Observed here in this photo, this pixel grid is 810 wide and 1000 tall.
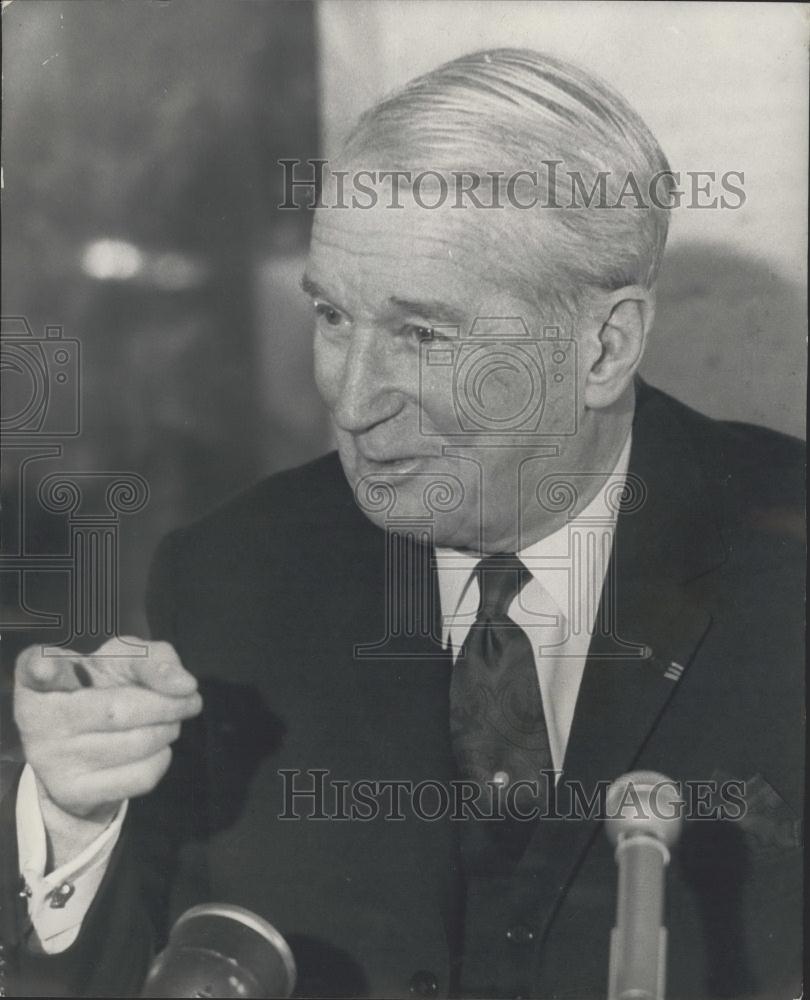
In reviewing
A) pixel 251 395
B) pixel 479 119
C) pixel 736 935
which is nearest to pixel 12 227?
pixel 251 395

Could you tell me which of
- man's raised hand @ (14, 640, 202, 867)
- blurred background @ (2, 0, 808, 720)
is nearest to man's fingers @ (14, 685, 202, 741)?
man's raised hand @ (14, 640, 202, 867)

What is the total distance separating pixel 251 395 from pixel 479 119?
1.58 ft

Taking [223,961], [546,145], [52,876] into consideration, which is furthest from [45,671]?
[546,145]

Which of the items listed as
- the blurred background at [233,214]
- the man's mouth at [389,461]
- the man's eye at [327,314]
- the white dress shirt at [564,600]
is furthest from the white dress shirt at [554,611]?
the man's eye at [327,314]

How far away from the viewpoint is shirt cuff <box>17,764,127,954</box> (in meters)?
1.68

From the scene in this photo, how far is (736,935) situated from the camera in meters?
1.68

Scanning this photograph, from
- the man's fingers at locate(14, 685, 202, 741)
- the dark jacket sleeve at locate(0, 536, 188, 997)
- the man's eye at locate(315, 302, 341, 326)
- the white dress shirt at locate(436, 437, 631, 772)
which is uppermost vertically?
the man's eye at locate(315, 302, 341, 326)

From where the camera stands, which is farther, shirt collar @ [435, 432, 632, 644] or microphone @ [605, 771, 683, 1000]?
shirt collar @ [435, 432, 632, 644]

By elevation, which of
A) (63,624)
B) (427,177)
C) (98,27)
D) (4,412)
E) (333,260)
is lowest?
(63,624)

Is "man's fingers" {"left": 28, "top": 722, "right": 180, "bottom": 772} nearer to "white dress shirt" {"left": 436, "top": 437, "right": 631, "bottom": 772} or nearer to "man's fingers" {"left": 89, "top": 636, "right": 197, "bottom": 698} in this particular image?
"man's fingers" {"left": 89, "top": 636, "right": 197, "bottom": 698}

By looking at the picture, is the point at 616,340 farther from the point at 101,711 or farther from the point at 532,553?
the point at 101,711

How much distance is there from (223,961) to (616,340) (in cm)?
94

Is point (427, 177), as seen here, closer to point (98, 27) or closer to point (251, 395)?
point (251, 395)

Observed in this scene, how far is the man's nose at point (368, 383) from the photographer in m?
1.62
